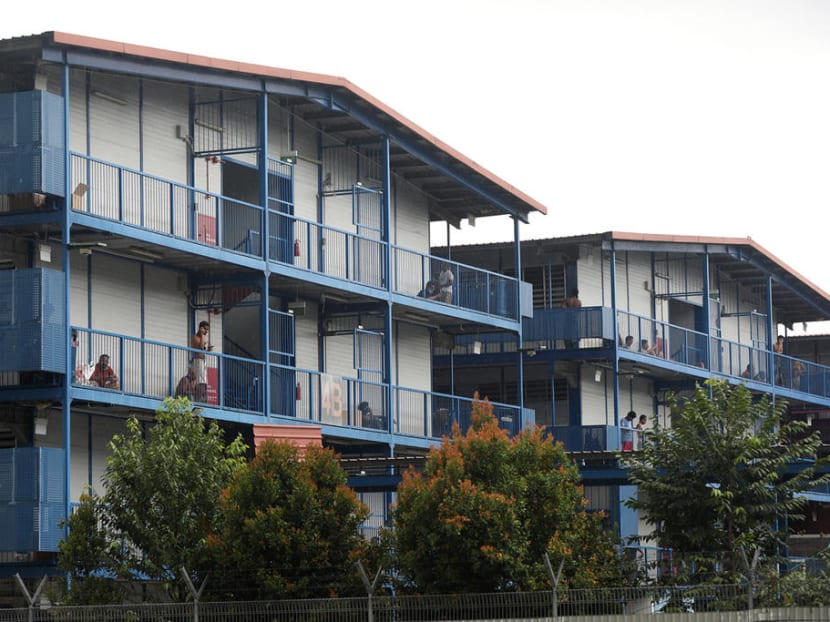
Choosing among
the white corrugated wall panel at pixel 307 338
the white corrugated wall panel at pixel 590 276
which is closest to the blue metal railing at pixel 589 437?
the white corrugated wall panel at pixel 590 276

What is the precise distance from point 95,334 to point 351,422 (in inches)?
300

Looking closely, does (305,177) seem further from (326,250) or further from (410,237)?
(410,237)

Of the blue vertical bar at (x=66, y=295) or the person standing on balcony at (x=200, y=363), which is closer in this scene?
the blue vertical bar at (x=66, y=295)

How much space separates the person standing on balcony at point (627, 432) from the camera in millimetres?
42875

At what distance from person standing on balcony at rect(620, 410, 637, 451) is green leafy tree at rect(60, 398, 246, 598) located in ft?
60.8

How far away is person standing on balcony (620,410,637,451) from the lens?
42875mm

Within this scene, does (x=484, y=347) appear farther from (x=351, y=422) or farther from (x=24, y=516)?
(x=24, y=516)

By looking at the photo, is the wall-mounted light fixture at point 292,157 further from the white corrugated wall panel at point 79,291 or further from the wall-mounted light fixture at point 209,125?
the white corrugated wall panel at point 79,291

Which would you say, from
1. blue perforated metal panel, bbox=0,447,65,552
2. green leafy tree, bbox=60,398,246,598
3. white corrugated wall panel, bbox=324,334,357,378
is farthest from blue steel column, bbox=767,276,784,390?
blue perforated metal panel, bbox=0,447,65,552

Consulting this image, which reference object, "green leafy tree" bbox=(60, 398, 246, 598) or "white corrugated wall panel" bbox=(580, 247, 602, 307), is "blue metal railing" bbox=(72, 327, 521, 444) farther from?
"white corrugated wall panel" bbox=(580, 247, 602, 307)

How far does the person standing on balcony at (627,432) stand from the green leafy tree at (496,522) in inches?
739

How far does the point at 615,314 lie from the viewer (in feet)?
148

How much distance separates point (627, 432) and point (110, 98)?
20.5 m

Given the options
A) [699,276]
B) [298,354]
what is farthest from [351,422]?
[699,276]
